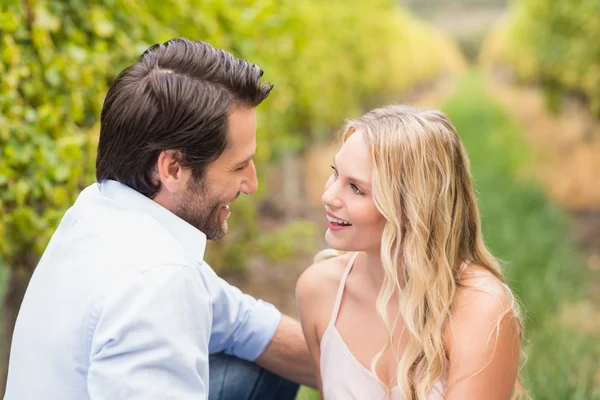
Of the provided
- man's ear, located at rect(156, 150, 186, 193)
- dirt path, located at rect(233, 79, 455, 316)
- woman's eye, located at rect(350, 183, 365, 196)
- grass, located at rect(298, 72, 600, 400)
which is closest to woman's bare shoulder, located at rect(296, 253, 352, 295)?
woman's eye, located at rect(350, 183, 365, 196)

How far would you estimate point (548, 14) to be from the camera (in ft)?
37.2

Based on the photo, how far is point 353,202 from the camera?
6.70 feet

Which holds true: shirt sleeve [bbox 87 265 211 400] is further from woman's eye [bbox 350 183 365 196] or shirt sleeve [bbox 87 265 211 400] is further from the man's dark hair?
woman's eye [bbox 350 183 365 196]

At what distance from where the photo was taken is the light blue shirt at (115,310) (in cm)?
163

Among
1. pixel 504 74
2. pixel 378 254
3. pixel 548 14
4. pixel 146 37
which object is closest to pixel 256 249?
pixel 146 37

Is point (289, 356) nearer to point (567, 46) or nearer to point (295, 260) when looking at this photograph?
point (295, 260)

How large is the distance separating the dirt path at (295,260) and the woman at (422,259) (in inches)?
42.5

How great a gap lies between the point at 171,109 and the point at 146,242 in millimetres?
327

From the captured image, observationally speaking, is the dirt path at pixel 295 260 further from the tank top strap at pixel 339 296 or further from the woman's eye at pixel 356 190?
the woman's eye at pixel 356 190

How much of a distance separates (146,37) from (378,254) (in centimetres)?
160

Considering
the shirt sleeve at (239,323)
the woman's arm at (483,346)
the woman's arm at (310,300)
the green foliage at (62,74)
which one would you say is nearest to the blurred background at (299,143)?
the green foliage at (62,74)

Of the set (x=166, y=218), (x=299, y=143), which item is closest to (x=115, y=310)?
(x=166, y=218)

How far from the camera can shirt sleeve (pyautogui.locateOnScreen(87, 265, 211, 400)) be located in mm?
1617

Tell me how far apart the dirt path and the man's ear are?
4.24 feet
